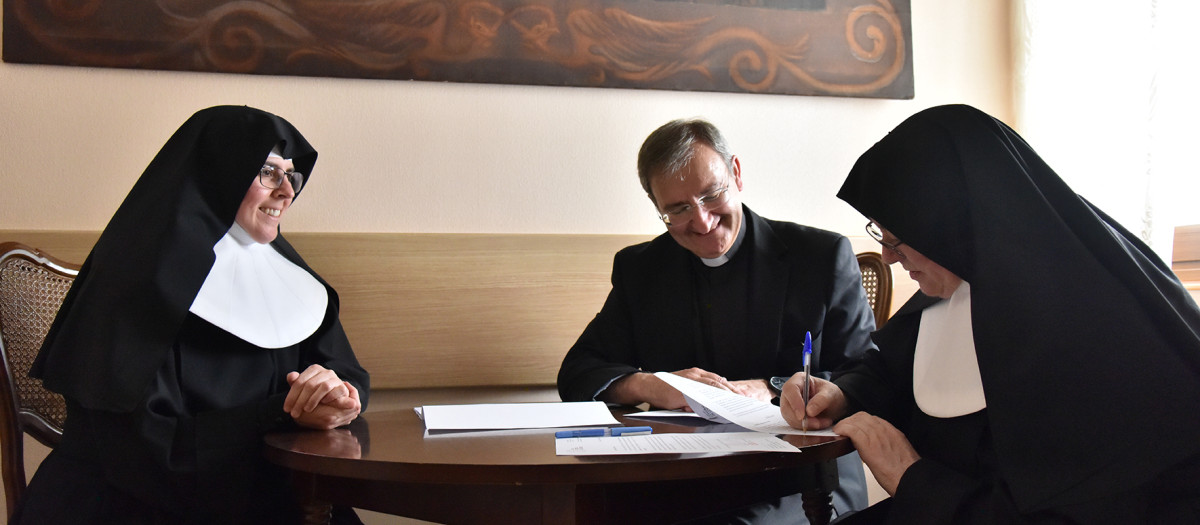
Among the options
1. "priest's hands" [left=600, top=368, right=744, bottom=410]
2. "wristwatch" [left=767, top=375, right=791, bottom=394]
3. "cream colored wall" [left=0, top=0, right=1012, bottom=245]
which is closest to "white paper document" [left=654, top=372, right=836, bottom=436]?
"priest's hands" [left=600, top=368, right=744, bottom=410]

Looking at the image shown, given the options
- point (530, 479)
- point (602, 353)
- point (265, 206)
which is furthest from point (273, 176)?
point (530, 479)

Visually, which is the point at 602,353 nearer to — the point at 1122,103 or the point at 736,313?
the point at 736,313

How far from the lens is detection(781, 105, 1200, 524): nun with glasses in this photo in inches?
45.9

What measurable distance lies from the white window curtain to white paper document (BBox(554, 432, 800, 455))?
159 centimetres

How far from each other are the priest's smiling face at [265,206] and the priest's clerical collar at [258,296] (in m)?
0.03

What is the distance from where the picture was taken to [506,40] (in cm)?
266

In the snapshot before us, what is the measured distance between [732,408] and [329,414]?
85 centimetres

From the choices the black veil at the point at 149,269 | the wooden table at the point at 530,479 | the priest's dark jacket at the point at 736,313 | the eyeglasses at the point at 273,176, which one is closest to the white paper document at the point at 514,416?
the wooden table at the point at 530,479

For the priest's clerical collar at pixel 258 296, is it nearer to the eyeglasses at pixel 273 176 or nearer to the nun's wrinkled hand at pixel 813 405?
the eyeglasses at pixel 273 176

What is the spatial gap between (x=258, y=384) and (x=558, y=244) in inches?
41.4

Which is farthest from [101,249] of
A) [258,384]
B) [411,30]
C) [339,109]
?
[411,30]

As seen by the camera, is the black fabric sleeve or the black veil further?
the black fabric sleeve

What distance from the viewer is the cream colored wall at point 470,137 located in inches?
97.1

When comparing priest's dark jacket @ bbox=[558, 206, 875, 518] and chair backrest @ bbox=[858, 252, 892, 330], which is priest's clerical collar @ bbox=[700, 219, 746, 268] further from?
chair backrest @ bbox=[858, 252, 892, 330]
